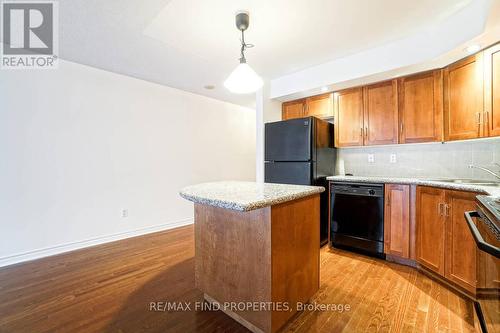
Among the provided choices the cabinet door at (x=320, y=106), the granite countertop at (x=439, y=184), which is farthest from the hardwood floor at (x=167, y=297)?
the cabinet door at (x=320, y=106)

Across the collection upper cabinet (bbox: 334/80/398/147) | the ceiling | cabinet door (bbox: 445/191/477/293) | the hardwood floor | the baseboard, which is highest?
the ceiling

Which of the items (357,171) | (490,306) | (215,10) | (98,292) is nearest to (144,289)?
(98,292)

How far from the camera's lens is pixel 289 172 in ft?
9.84

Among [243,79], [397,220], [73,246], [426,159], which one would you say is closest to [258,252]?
[243,79]

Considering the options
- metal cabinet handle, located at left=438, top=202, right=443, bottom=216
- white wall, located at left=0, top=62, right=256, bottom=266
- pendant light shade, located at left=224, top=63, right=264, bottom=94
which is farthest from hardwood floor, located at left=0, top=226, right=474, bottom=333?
pendant light shade, located at left=224, top=63, right=264, bottom=94

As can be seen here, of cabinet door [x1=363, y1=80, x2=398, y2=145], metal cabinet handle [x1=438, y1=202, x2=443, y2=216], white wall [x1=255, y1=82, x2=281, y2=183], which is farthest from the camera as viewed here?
white wall [x1=255, y1=82, x2=281, y2=183]

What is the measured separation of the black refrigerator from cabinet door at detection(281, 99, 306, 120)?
545 millimetres

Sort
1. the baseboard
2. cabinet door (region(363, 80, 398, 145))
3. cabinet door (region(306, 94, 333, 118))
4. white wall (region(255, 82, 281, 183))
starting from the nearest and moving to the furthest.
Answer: the baseboard → cabinet door (region(363, 80, 398, 145)) → cabinet door (region(306, 94, 333, 118)) → white wall (region(255, 82, 281, 183))

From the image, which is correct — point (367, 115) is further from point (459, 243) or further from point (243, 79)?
point (243, 79)

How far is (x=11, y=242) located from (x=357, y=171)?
4.24 meters

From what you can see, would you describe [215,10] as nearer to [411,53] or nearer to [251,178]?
[411,53]

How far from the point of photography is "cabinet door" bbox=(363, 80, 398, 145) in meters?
2.70

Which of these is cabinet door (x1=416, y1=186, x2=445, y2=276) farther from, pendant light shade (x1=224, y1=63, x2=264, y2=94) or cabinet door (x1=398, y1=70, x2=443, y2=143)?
pendant light shade (x1=224, y1=63, x2=264, y2=94)

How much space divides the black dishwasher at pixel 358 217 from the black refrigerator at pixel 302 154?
198mm
